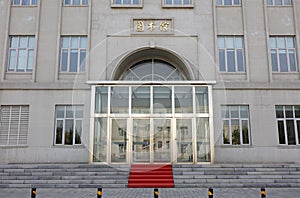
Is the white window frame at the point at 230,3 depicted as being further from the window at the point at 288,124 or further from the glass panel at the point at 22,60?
the glass panel at the point at 22,60

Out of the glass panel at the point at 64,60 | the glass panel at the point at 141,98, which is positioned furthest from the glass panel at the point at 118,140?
the glass panel at the point at 64,60

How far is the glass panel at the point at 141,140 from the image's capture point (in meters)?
14.5

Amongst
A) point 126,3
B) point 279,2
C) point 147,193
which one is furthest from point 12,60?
point 279,2

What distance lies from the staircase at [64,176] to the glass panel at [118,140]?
42.4 inches

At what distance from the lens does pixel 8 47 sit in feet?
54.5

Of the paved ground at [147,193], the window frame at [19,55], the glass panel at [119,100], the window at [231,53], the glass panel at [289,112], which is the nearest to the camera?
the paved ground at [147,193]

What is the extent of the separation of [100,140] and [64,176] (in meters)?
2.86

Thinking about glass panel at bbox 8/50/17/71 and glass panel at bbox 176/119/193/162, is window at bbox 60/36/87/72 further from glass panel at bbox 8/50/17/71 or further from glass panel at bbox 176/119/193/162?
glass panel at bbox 176/119/193/162

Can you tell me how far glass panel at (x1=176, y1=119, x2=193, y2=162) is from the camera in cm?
1438

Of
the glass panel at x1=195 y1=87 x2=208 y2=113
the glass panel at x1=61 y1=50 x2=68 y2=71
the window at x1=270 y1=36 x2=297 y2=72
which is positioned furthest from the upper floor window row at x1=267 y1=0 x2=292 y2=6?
the glass panel at x1=61 y1=50 x2=68 y2=71

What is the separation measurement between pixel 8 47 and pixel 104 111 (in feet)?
24.2

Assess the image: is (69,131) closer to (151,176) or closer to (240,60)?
(151,176)

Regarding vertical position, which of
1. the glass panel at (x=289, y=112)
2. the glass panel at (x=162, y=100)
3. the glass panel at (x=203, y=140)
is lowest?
the glass panel at (x=203, y=140)

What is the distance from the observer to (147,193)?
1008 centimetres
